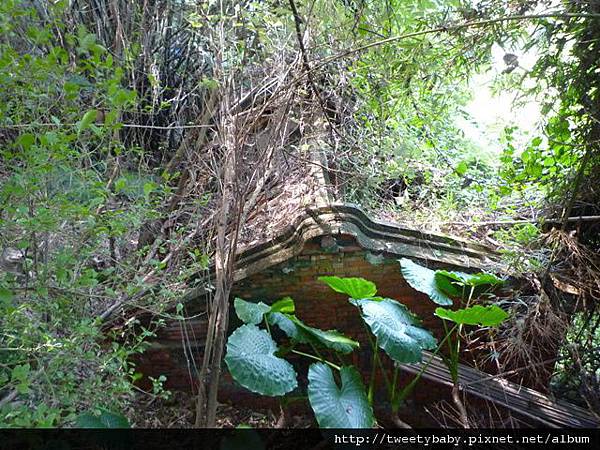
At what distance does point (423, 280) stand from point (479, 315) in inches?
21.2

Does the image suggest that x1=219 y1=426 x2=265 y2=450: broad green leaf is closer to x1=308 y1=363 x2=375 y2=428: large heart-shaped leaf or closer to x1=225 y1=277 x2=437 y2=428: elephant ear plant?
x1=225 y1=277 x2=437 y2=428: elephant ear plant

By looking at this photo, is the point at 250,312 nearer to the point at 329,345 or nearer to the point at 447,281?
the point at 329,345

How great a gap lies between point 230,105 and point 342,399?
2.28m

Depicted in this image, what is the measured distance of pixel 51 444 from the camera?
2.63m

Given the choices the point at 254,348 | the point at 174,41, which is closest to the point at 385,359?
the point at 254,348

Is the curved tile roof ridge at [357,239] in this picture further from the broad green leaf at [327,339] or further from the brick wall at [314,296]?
the broad green leaf at [327,339]

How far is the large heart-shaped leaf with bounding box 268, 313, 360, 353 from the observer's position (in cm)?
361

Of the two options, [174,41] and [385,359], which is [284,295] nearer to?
[385,359]

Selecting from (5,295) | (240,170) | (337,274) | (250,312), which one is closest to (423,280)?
(337,274)

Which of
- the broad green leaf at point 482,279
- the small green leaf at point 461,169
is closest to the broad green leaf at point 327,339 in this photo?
the broad green leaf at point 482,279

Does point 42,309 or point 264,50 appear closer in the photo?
point 42,309

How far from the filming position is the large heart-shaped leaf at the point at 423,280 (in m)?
3.88

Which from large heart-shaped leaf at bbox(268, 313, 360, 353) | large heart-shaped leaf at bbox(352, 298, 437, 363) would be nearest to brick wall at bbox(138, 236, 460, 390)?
large heart-shaped leaf at bbox(352, 298, 437, 363)

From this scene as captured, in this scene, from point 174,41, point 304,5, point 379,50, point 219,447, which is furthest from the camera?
point 174,41
